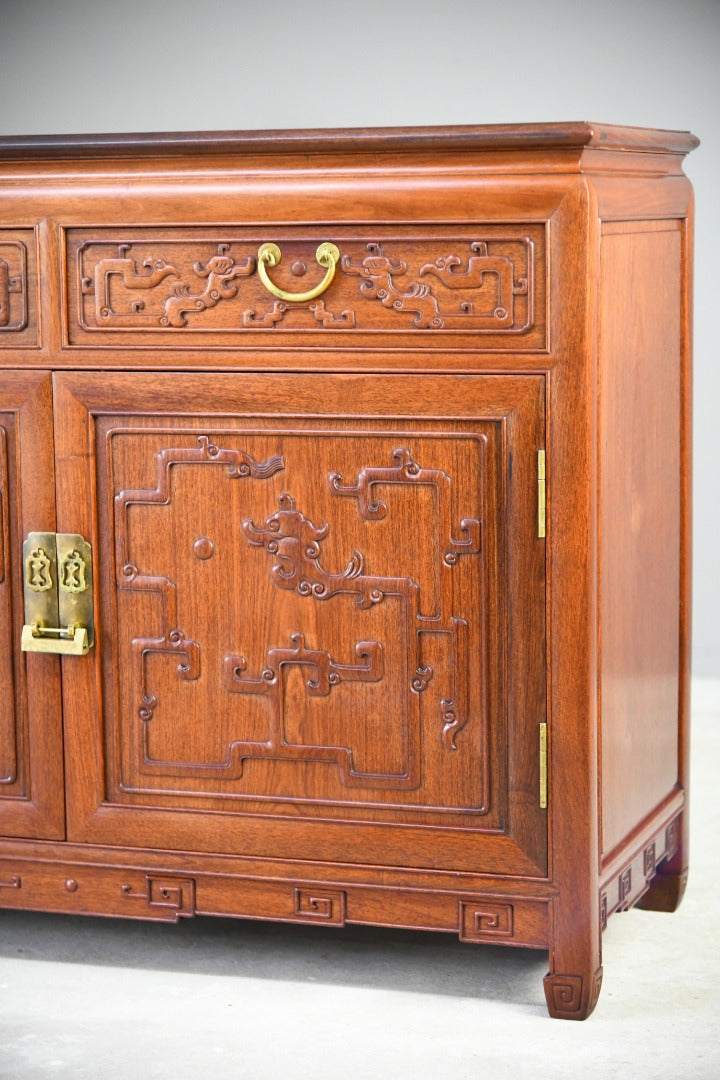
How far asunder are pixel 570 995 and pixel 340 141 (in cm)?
96

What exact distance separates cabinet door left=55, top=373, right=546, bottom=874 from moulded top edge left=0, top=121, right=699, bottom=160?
25cm

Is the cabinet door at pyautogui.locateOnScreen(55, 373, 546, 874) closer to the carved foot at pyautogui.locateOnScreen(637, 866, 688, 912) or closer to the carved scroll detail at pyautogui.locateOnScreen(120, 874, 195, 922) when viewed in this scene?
the carved scroll detail at pyautogui.locateOnScreen(120, 874, 195, 922)

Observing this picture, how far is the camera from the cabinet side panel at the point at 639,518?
6.08 ft

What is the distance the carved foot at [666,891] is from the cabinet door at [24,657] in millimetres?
789

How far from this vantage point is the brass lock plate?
76.3 inches

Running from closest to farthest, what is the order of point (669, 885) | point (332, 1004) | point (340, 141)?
1. point (340, 141)
2. point (332, 1004)
3. point (669, 885)

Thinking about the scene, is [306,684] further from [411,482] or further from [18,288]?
[18,288]

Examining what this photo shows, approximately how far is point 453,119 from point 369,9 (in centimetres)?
25

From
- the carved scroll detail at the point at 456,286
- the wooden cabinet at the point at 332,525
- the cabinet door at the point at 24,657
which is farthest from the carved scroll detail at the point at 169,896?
the carved scroll detail at the point at 456,286

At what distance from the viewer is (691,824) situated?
2.54 meters

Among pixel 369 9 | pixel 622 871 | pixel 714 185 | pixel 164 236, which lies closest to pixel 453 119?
pixel 369 9

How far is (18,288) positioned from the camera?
1924 millimetres

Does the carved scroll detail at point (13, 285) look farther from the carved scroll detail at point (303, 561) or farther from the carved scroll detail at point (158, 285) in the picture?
the carved scroll detail at point (303, 561)

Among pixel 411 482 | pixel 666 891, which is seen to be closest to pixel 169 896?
pixel 411 482
